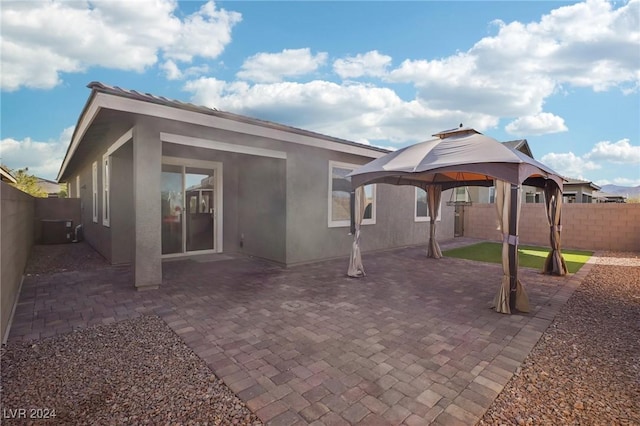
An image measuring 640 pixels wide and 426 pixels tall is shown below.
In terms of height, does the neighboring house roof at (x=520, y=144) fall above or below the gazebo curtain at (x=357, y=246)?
above

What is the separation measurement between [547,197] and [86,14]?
11.1 meters

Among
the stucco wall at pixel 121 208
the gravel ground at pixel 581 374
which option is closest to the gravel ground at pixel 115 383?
the gravel ground at pixel 581 374

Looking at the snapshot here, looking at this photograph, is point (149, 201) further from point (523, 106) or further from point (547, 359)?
point (523, 106)

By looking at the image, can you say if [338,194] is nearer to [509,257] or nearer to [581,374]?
[509,257]

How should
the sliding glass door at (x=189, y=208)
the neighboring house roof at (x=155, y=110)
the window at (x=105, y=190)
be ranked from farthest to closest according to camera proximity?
1. the sliding glass door at (x=189, y=208)
2. the window at (x=105, y=190)
3. the neighboring house roof at (x=155, y=110)

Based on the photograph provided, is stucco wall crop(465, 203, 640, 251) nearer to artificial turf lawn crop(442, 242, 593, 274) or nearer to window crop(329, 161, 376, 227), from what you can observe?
artificial turf lawn crop(442, 242, 593, 274)

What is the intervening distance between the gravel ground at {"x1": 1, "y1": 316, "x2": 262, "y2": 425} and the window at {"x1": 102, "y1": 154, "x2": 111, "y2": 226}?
17.6ft

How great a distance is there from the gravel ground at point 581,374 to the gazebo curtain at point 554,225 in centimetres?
196

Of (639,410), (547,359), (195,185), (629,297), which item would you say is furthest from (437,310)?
(195,185)

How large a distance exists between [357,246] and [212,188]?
15.9ft

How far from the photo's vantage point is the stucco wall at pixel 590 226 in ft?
36.0

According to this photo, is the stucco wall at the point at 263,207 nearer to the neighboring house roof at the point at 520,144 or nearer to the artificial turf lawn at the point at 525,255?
the artificial turf lawn at the point at 525,255

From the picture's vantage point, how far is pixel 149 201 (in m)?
5.34

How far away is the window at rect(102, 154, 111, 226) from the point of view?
776 centimetres
